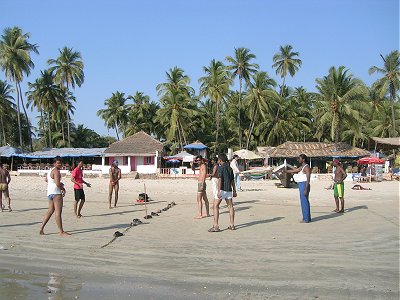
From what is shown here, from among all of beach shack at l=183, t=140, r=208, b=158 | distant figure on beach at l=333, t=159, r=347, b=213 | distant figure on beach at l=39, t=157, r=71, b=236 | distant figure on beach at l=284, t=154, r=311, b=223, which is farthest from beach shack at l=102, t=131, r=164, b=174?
distant figure on beach at l=39, t=157, r=71, b=236

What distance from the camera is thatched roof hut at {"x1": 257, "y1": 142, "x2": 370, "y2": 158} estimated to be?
4128 cm

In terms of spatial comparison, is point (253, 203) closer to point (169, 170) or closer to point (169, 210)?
point (169, 210)

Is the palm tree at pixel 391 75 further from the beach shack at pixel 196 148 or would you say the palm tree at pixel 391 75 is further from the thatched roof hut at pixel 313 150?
the beach shack at pixel 196 148

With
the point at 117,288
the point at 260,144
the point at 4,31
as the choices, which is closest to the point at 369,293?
the point at 117,288

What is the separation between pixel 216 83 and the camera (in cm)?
4712

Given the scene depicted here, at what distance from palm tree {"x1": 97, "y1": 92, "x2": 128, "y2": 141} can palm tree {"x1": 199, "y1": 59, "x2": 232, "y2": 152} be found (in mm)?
14769

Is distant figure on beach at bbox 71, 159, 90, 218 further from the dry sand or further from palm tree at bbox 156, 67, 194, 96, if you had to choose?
palm tree at bbox 156, 67, 194, 96

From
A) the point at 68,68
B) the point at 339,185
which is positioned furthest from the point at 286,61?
the point at 339,185

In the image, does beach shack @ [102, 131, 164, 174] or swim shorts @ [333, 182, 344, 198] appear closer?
swim shorts @ [333, 182, 344, 198]

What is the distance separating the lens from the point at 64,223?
988 centimetres

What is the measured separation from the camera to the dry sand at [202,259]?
499 centimetres

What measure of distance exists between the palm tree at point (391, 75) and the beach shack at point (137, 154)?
24.2m

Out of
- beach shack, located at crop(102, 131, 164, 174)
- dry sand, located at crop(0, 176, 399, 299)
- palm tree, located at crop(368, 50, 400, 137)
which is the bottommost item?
dry sand, located at crop(0, 176, 399, 299)

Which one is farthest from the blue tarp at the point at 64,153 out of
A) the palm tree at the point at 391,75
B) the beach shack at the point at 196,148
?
the palm tree at the point at 391,75
